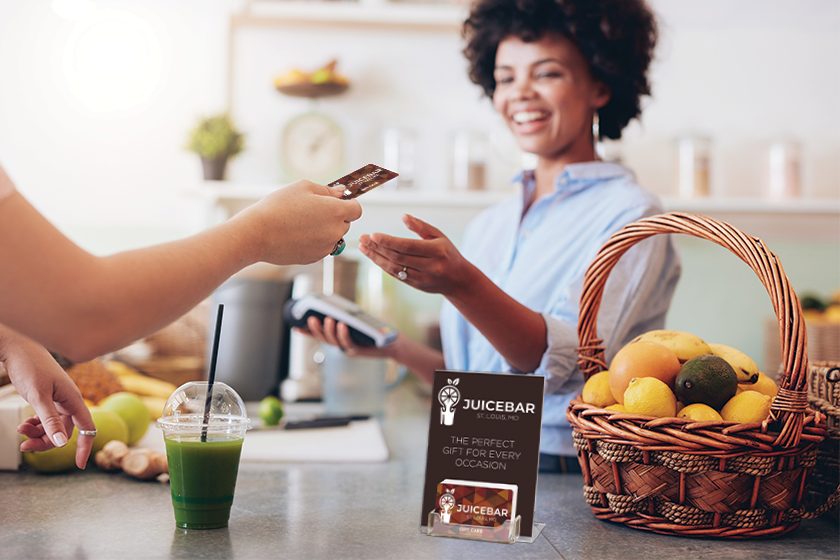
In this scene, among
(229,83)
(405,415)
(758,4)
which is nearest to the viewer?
(405,415)

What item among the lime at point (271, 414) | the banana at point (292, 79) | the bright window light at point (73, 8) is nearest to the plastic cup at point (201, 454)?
the lime at point (271, 414)

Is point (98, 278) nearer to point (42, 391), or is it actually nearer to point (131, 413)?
point (42, 391)

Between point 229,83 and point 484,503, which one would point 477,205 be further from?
point 484,503

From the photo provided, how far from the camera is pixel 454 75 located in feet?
7.71

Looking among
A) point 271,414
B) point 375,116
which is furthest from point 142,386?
point 375,116

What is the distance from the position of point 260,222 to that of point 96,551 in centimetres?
36

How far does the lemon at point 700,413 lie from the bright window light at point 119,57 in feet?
7.10

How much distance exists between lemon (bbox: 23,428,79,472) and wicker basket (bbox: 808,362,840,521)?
3.12 ft

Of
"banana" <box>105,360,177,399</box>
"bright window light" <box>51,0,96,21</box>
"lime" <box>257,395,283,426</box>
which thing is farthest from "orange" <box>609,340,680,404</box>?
"bright window light" <box>51,0,96,21</box>

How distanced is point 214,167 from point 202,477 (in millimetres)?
1572

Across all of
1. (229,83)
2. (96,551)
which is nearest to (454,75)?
(229,83)

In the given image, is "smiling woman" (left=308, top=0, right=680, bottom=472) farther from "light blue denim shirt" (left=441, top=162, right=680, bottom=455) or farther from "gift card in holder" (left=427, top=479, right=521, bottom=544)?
"gift card in holder" (left=427, top=479, right=521, bottom=544)

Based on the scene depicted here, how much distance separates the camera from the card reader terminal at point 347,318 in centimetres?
126

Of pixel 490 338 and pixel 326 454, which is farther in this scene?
pixel 326 454
